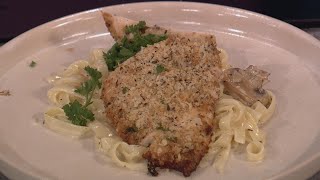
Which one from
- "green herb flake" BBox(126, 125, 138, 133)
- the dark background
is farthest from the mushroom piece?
the dark background

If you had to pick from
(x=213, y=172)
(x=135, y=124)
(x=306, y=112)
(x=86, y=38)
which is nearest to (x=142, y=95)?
(x=135, y=124)

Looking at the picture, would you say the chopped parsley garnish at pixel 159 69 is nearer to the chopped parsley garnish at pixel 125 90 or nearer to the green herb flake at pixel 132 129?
the chopped parsley garnish at pixel 125 90

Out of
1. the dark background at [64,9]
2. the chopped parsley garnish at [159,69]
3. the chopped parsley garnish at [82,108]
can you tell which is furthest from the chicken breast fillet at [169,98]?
the dark background at [64,9]

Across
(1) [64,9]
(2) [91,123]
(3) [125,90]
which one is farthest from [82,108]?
(1) [64,9]

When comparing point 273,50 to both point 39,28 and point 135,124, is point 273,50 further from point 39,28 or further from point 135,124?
point 39,28

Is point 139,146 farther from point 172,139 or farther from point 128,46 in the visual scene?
point 128,46

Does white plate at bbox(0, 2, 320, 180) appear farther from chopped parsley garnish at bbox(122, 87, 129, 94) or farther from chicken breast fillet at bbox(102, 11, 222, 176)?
chopped parsley garnish at bbox(122, 87, 129, 94)
